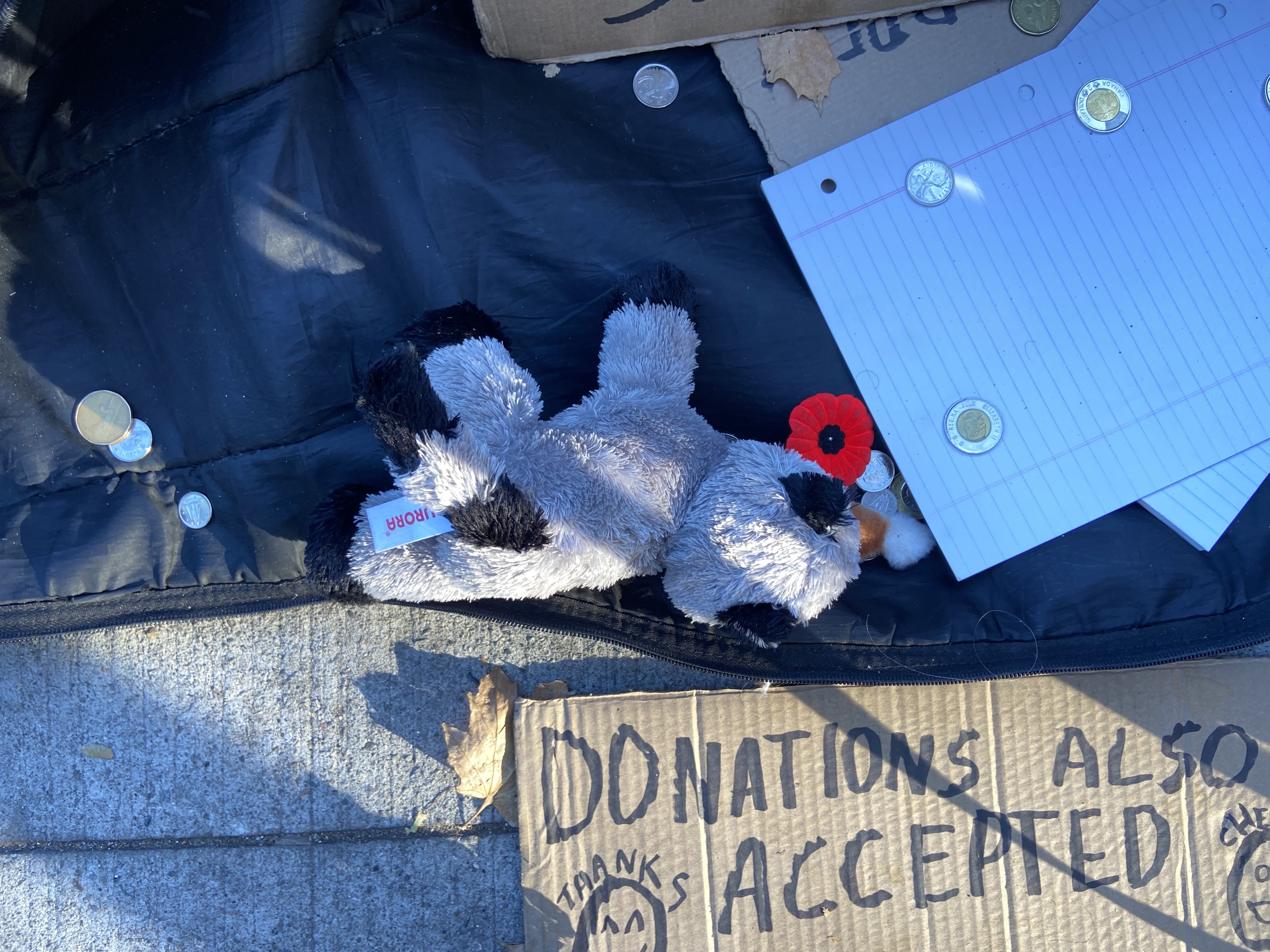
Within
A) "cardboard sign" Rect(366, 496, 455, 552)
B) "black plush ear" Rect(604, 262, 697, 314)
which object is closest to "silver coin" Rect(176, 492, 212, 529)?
"cardboard sign" Rect(366, 496, 455, 552)

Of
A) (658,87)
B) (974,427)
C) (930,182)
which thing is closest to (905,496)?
(974,427)

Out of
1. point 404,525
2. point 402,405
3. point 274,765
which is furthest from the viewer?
point 274,765

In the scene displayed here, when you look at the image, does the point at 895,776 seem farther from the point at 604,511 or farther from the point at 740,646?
the point at 604,511

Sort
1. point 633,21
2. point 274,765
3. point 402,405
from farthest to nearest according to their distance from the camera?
point 274,765 < point 633,21 < point 402,405

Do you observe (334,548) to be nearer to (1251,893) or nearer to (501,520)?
(501,520)

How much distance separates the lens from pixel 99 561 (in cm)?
103

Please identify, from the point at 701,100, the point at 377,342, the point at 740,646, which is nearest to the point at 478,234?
the point at 377,342

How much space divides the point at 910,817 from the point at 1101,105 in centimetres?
97

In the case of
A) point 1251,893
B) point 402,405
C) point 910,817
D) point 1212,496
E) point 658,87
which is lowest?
point 1251,893

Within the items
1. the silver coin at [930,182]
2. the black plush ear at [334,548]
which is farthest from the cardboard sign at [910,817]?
the silver coin at [930,182]

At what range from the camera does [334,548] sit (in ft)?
2.83

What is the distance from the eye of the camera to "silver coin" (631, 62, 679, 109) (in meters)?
0.99

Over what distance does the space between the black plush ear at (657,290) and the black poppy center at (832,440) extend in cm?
23

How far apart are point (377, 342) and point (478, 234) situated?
196 mm
